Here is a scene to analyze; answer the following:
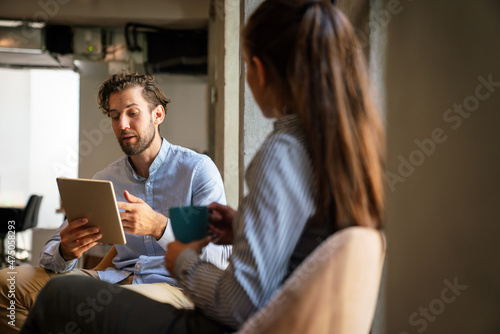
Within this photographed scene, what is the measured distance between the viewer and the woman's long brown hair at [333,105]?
907 millimetres

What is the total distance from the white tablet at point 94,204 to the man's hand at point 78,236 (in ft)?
0.05

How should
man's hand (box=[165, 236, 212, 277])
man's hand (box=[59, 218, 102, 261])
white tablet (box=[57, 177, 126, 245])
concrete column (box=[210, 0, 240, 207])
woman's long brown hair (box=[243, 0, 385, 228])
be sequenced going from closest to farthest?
1. woman's long brown hair (box=[243, 0, 385, 228])
2. man's hand (box=[165, 236, 212, 277])
3. white tablet (box=[57, 177, 126, 245])
4. man's hand (box=[59, 218, 102, 261])
5. concrete column (box=[210, 0, 240, 207])

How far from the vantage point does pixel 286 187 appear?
89 cm

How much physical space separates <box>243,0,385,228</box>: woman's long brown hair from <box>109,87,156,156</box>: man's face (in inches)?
46.0

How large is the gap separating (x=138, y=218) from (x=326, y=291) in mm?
933

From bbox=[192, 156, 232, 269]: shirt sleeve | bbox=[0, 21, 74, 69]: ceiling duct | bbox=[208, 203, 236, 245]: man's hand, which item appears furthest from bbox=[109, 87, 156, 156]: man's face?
bbox=[0, 21, 74, 69]: ceiling duct

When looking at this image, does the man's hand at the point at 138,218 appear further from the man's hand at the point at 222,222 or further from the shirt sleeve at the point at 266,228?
the shirt sleeve at the point at 266,228

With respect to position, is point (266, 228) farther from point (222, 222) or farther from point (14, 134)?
point (14, 134)

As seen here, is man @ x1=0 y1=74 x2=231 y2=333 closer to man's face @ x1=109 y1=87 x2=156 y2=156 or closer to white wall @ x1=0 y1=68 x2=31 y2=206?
man's face @ x1=109 y1=87 x2=156 y2=156

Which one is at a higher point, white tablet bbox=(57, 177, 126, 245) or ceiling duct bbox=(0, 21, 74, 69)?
ceiling duct bbox=(0, 21, 74, 69)

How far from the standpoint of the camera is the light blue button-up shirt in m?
1.81

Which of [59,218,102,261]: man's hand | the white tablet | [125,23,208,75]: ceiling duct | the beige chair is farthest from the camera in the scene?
[125,23,208,75]: ceiling duct

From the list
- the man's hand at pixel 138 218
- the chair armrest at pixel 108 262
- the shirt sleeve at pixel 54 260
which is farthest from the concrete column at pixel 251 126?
the shirt sleeve at pixel 54 260

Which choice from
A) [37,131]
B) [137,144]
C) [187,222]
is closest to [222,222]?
[187,222]
